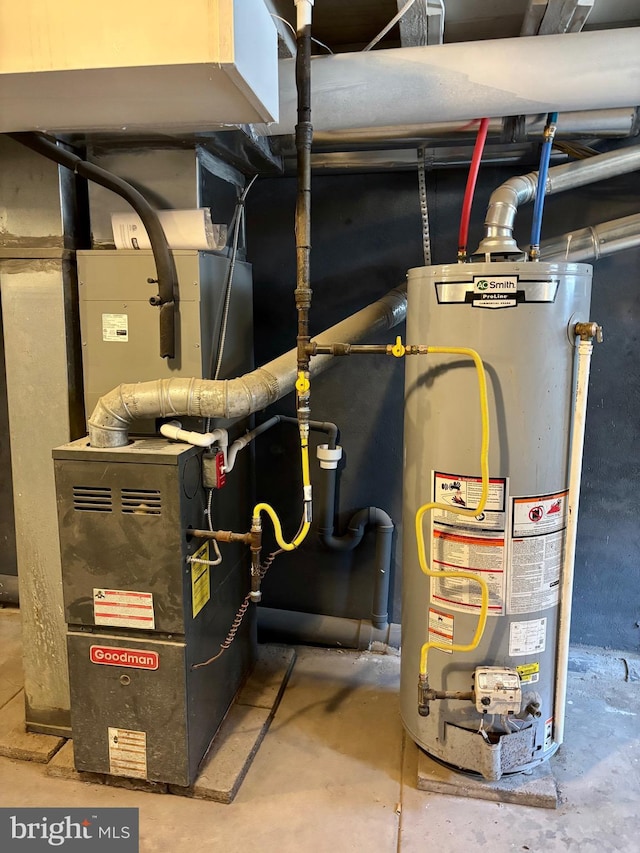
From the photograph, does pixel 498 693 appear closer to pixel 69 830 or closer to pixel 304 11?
pixel 69 830

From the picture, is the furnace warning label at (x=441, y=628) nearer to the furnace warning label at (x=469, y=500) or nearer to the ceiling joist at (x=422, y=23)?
the furnace warning label at (x=469, y=500)

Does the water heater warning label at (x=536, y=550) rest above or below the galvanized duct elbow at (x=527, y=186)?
below

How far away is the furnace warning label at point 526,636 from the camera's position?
1.64 metres

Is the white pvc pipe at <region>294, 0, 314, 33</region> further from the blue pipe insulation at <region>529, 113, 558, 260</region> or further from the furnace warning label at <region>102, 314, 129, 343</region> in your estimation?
the furnace warning label at <region>102, 314, 129, 343</region>

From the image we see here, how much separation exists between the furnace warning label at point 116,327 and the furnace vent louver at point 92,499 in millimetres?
431

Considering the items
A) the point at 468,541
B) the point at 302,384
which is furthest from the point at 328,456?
the point at 468,541

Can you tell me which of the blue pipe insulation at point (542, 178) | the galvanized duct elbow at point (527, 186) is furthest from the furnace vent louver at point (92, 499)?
the blue pipe insulation at point (542, 178)

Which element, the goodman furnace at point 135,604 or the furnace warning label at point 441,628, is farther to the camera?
the furnace warning label at point 441,628

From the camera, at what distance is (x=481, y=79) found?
1.62 metres

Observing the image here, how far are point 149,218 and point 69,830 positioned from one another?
161 centimetres

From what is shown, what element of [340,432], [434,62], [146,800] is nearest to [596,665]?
[340,432]

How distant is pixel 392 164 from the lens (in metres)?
2.05

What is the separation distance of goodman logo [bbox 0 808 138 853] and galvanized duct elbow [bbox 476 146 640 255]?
178 centimetres

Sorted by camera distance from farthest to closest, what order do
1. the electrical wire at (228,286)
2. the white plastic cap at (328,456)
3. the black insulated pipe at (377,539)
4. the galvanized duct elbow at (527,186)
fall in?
the black insulated pipe at (377,539) < the white plastic cap at (328,456) < the electrical wire at (228,286) < the galvanized duct elbow at (527,186)
